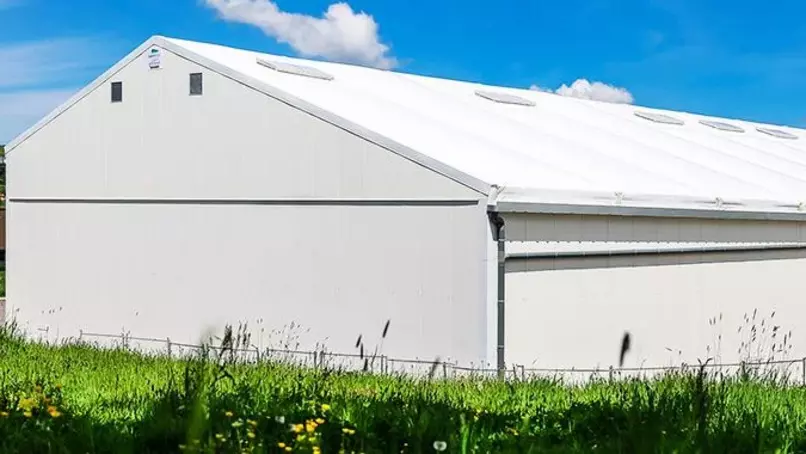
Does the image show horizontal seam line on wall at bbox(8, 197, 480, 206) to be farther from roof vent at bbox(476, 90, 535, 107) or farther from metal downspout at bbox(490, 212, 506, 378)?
roof vent at bbox(476, 90, 535, 107)

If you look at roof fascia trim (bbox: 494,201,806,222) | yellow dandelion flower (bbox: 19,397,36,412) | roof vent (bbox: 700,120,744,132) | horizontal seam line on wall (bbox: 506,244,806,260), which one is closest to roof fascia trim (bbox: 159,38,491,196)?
roof fascia trim (bbox: 494,201,806,222)

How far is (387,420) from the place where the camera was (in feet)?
19.2

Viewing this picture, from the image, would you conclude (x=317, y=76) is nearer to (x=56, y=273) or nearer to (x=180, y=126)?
(x=180, y=126)

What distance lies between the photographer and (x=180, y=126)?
14539mm

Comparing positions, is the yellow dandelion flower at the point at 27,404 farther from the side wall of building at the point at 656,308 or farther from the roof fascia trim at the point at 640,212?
the side wall of building at the point at 656,308

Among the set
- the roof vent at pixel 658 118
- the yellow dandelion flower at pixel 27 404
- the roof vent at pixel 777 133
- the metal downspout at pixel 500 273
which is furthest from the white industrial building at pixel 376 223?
the roof vent at pixel 777 133

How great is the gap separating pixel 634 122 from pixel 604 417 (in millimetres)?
14917

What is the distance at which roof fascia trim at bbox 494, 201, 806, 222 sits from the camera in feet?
36.9

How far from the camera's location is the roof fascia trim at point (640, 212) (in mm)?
11250

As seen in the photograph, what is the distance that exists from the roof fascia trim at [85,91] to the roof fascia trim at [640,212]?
6.03m

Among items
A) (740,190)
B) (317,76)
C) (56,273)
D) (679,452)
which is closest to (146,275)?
(56,273)

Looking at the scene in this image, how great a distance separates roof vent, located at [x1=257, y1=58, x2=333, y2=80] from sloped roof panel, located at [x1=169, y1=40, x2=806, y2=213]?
20 cm

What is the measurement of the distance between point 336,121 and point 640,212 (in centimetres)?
373

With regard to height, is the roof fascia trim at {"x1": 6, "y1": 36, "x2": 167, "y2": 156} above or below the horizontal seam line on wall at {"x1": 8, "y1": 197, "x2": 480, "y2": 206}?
above
